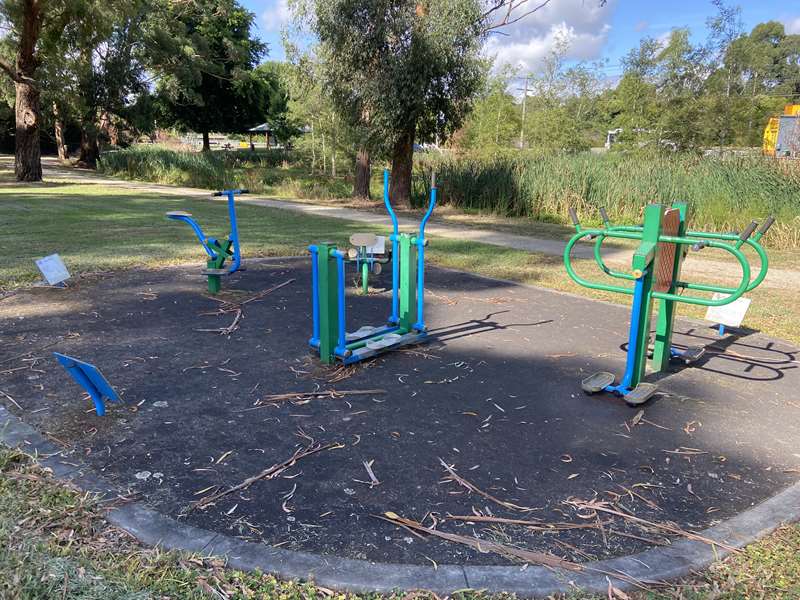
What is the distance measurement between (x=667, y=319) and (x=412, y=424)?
2.18 metres

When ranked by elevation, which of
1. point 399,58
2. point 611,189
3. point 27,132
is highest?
point 399,58

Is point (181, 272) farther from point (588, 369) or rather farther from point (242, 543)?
point (242, 543)

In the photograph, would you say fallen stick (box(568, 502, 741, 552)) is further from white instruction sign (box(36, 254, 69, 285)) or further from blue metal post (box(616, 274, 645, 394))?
white instruction sign (box(36, 254, 69, 285))

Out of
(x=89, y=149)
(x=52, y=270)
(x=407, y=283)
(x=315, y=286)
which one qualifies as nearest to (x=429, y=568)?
(x=315, y=286)

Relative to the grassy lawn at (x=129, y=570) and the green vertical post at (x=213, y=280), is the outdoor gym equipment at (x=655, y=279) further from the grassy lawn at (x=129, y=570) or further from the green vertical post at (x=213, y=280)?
the green vertical post at (x=213, y=280)

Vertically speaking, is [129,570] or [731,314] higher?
[731,314]

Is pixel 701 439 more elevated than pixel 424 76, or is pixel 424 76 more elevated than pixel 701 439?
pixel 424 76

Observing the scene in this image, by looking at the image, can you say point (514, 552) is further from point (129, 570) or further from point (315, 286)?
point (315, 286)

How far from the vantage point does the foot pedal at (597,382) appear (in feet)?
13.4

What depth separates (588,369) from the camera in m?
4.61

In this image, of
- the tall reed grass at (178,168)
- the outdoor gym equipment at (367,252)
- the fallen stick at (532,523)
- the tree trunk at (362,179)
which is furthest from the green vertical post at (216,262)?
the tall reed grass at (178,168)

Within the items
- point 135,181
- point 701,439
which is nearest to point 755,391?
point 701,439

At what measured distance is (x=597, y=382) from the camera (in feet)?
13.6

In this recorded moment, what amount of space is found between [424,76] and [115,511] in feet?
43.6
